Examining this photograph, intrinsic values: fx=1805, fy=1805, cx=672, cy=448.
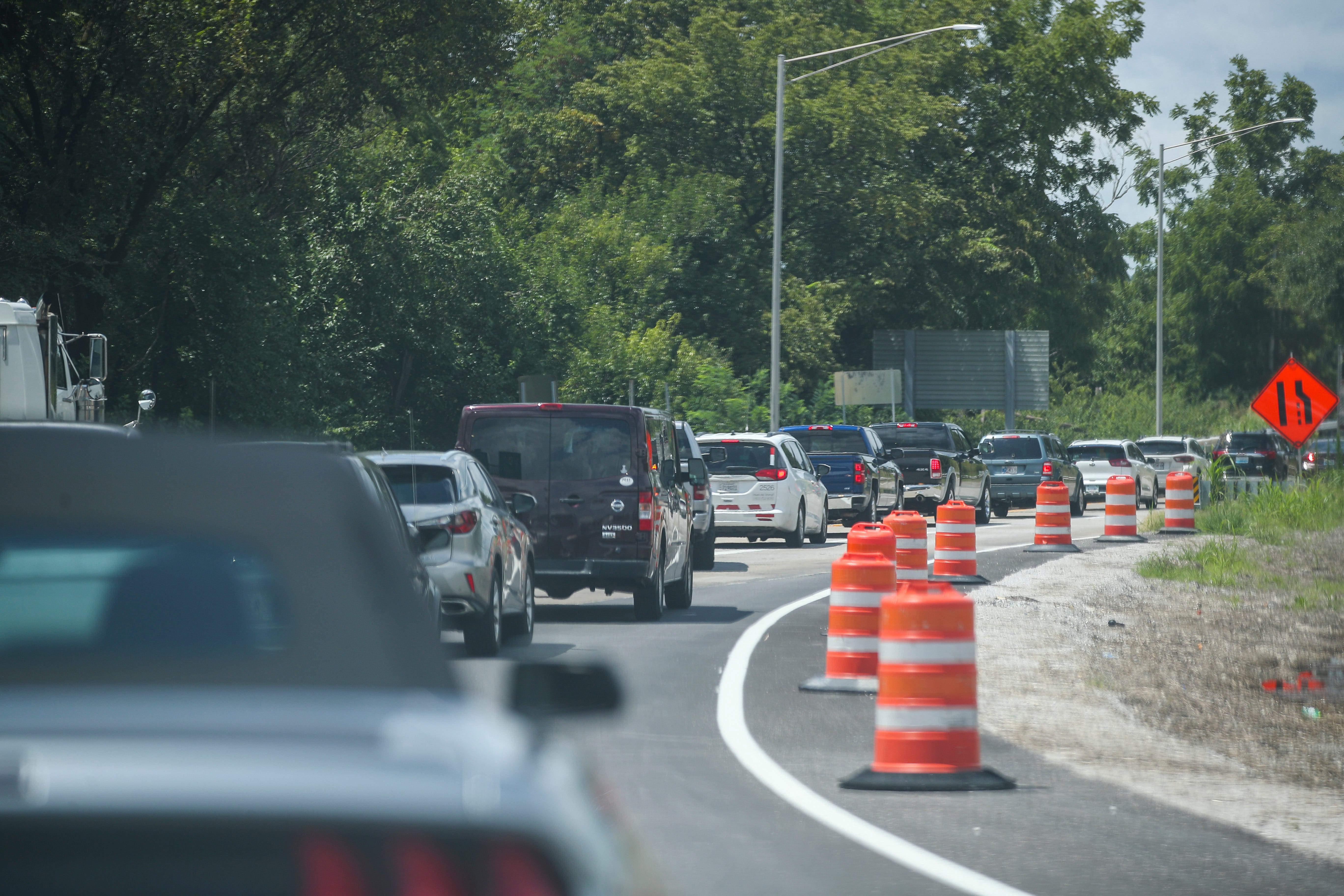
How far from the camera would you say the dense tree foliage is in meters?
28.2

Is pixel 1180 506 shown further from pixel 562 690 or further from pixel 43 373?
pixel 562 690

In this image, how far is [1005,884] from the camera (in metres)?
6.66

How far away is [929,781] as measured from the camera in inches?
337

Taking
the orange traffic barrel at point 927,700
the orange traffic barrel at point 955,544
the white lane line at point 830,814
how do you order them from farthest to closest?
the orange traffic barrel at point 955,544 < the orange traffic barrel at point 927,700 < the white lane line at point 830,814

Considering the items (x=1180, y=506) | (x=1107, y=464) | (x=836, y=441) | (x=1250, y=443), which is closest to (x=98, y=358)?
(x=836, y=441)

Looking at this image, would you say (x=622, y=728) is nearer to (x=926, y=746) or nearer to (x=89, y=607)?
(x=926, y=746)

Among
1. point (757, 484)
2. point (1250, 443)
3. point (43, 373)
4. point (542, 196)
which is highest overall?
point (542, 196)

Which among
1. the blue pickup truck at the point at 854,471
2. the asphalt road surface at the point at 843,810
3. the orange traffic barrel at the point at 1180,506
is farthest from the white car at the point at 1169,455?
the asphalt road surface at the point at 843,810

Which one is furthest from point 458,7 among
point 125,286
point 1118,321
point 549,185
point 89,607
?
point 1118,321

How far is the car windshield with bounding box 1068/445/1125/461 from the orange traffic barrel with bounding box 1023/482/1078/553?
17.6 meters

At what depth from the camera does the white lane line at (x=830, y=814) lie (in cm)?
673

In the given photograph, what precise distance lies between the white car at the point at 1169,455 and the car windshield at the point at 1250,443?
0.91 m

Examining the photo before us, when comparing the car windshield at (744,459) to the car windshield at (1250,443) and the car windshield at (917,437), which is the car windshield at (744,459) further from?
the car windshield at (1250,443)

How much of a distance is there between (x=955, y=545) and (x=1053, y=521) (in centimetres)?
726
